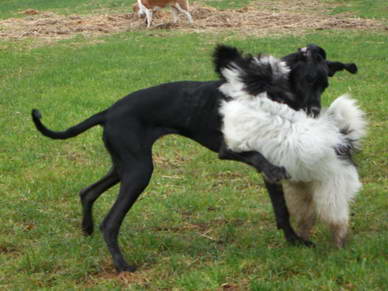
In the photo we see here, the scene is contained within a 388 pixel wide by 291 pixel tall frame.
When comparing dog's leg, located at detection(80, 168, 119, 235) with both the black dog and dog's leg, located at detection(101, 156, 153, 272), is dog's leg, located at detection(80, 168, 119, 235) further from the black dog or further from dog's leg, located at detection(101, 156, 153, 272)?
dog's leg, located at detection(101, 156, 153, 272)

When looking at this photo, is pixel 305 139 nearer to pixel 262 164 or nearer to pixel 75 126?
pixel 262 164

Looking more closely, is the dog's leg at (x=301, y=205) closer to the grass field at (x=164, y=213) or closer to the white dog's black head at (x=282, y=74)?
the grass field at (x=164, y=213)

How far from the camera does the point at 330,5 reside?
23.1 m

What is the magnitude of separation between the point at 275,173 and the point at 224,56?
102 cm

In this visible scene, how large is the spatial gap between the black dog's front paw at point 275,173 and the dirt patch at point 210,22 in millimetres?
13392

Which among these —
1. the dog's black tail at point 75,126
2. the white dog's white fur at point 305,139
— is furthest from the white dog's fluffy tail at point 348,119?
the dog's black tail at point 75,126

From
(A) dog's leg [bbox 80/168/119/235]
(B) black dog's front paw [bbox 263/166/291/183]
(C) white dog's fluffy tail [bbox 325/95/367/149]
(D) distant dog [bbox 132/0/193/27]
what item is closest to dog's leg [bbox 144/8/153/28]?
(D) distant dog [bbox 132/0/193/27]

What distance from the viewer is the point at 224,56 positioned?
490 centimetres

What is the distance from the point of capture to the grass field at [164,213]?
15.2 ft

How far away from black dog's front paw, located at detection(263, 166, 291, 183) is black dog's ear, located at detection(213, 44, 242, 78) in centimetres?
90

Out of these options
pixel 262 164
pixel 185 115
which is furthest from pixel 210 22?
pixel 262 164

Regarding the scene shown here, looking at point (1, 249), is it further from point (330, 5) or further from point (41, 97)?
point (330, 5)

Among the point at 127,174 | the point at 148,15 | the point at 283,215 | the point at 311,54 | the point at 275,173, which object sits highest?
the point at 311,54

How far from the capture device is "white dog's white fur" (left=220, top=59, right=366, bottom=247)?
450 centimetres
